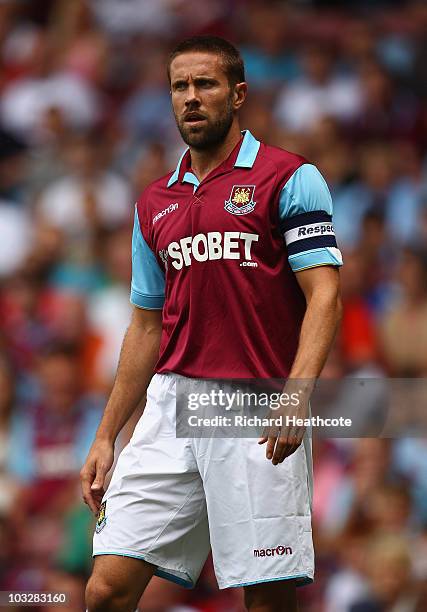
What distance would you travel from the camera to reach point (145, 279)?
5.00 m

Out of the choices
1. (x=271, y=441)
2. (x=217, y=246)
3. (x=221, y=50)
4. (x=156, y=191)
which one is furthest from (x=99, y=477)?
(x=221, y=50)

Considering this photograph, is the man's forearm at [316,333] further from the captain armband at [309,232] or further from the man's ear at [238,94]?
the man's ear at [238,94]

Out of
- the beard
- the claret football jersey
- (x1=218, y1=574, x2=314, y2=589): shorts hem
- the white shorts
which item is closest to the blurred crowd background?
the white shorts

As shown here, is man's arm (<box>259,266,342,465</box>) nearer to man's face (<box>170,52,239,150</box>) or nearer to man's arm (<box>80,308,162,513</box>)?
man's face (<box>170,52,239,150</box>)

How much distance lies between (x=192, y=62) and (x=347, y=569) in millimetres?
3360

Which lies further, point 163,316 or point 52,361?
point 52,361

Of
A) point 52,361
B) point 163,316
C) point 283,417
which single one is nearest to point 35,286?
point 52,361

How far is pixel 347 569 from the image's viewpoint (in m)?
7.03

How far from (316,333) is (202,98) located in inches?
37.9

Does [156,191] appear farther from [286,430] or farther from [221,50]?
[286,430]

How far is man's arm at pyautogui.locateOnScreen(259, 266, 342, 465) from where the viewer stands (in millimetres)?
4188

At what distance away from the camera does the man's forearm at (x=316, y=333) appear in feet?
14.1

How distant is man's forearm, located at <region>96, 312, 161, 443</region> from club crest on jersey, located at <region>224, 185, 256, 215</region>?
26.9 inches

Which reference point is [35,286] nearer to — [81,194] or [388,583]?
[81,194]
